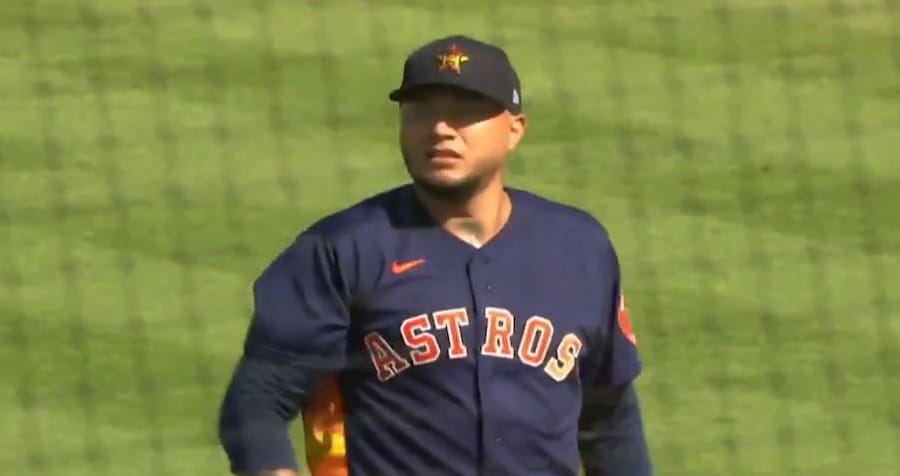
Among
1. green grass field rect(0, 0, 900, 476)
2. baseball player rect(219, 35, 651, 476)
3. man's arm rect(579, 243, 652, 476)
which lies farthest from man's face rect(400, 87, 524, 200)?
green grass field rect(0, 0, 900, 476)

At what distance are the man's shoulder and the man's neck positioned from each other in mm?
102

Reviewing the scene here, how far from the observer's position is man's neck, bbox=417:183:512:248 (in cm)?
433

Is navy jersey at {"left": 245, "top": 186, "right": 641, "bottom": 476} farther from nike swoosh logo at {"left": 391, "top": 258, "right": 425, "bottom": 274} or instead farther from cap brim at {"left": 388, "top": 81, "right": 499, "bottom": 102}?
cap brim at {"left": 388, "top": 81, "right": 499, "bottom": 102}

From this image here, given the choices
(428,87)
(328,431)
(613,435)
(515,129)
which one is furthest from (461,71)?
(613,435)

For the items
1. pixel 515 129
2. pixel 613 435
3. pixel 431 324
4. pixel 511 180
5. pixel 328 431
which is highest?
pixel 515 129

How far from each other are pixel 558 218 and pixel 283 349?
647 mm

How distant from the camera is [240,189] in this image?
9711mm

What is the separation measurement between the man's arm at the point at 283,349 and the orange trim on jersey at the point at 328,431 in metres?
0.07

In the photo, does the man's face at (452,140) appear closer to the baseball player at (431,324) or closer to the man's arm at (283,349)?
the baseball player at (431,324)

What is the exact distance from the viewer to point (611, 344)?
448cm

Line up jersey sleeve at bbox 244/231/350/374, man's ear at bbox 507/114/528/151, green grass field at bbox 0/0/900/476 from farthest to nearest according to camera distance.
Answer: green grass field at bbox 0/0/900/476 < man's ear at bbox 507/114/528/151 < jersey sleeve at bbox 244/231/350/374

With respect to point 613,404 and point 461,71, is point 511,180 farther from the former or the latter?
point 461,71

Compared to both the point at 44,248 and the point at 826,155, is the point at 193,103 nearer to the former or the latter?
the point at 44,248

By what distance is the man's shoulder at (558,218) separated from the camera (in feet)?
14.6
